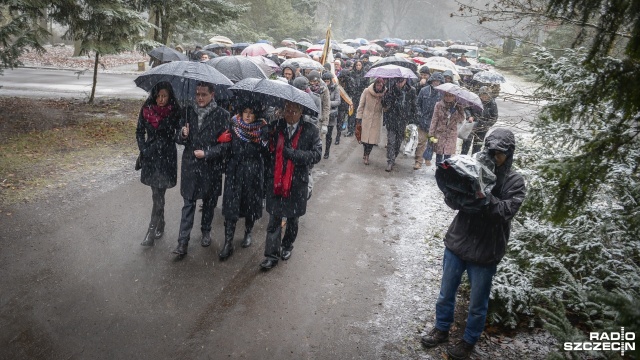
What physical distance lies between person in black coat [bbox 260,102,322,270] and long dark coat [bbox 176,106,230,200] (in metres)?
0.66

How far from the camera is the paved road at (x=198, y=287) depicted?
418 centimetres

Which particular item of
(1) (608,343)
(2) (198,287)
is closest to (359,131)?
(2) (198,287)

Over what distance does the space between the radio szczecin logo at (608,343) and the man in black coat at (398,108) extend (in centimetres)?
771

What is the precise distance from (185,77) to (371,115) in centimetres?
601

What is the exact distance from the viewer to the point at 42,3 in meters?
10.1

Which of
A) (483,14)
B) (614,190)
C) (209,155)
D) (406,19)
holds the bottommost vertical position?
(209,155)

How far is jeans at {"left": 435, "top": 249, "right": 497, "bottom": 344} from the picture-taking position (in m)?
4.04

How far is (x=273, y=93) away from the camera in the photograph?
4.88 m

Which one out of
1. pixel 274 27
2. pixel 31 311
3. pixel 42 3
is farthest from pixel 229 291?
pixel 274 27

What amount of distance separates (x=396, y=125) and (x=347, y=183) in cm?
203

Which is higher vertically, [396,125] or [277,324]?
[396,125]

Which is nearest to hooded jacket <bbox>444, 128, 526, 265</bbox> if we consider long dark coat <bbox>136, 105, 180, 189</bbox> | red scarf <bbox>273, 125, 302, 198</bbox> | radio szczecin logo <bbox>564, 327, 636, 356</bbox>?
radio szczecin logo <bbox>564, 327, 636, 356</bbox>

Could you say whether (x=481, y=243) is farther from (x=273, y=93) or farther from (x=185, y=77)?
(x=185, y=77)

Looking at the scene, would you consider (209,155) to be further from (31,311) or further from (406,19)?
(406,19)
